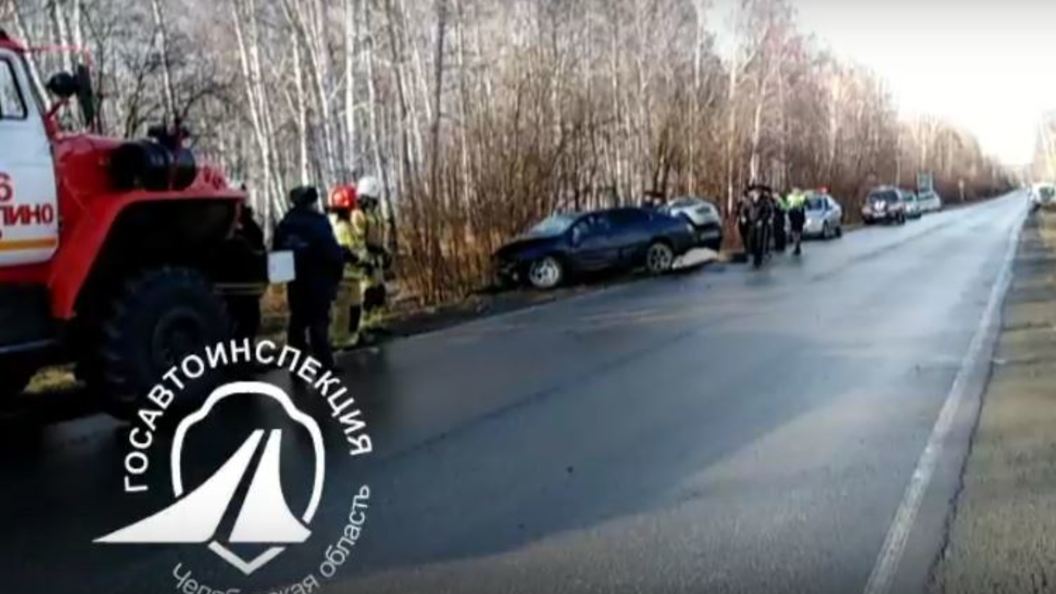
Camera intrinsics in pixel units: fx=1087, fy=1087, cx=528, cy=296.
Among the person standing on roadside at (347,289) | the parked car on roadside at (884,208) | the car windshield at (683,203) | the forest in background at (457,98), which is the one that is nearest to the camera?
the person standing on roadside at (347,289)

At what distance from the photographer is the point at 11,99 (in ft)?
22.6

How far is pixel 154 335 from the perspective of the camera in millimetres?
7445

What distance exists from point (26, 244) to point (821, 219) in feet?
112

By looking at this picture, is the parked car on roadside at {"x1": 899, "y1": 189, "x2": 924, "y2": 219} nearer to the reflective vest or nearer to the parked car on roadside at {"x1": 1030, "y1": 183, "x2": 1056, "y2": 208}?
the parked car on roadside at {"x1": 1030, "y1": 183, "x2": 1056, "y2": 208}

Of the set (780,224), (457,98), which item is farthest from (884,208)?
(457,98)

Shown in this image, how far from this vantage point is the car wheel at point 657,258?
23547 millimetres

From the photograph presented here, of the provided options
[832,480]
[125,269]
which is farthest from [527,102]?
[832,480]

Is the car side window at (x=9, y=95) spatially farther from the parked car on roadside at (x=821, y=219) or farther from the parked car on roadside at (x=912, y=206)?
the parked car on roadside at (x=912, y=206)

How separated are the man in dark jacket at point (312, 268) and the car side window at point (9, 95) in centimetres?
310

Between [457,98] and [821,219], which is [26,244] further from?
[821,219]

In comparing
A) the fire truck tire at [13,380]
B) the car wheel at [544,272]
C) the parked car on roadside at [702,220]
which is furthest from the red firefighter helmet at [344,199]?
the parked car on roadside at [702,220]

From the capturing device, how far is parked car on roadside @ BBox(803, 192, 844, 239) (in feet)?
125

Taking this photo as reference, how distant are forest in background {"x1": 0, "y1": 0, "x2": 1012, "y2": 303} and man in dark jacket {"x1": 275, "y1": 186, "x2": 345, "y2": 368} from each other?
2.42 meters

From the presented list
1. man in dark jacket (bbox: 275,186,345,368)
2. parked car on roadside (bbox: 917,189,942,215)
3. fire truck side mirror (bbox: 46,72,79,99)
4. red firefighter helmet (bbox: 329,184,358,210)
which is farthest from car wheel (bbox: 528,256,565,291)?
parked car on roadside (bbox: 917,189,942,215)
